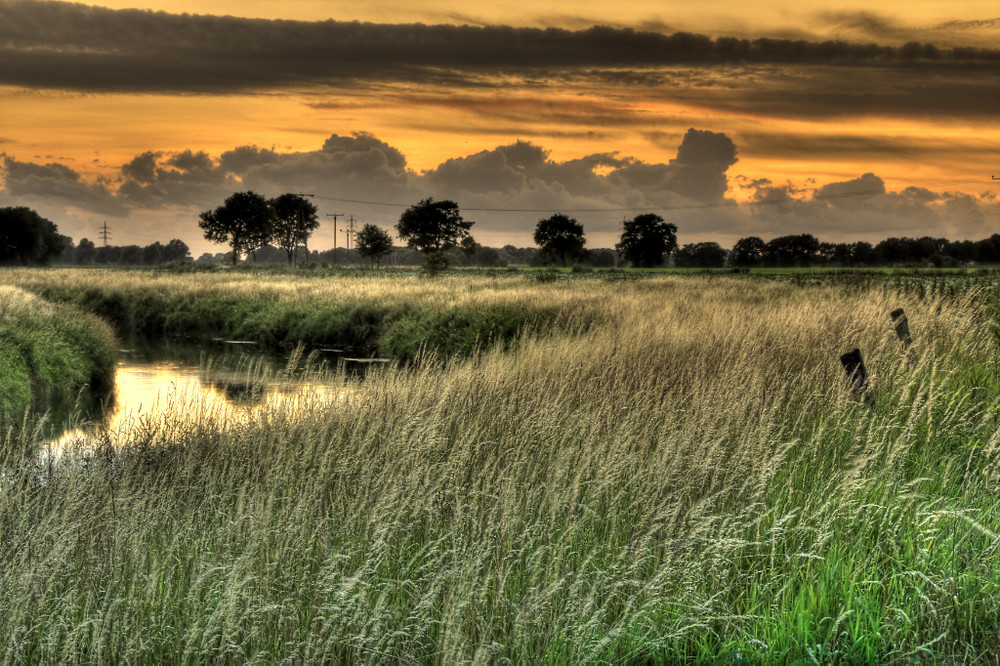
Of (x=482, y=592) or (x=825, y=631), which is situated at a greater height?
(x=482, y=592)

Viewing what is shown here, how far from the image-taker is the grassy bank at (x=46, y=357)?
677 inches

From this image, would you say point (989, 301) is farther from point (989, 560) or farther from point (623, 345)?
point (989, 560)

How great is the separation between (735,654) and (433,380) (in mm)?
6265

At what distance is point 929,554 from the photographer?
17.7 ft

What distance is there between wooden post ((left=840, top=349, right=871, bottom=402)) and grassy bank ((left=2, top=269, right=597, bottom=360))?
1044 centimetres

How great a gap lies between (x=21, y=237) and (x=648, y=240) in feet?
279

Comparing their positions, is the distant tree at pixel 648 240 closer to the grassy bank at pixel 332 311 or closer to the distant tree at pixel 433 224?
the distant tree at pixel 433 224

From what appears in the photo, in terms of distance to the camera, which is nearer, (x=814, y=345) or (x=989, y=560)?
(x=989, y=560)

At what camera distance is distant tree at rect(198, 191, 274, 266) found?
109m

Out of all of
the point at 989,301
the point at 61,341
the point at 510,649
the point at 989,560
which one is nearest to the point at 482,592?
the point at 510,649

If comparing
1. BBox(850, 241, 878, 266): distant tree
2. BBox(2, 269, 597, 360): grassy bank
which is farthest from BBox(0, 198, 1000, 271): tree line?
BBox(2, 269, 597, 360): grassy bank

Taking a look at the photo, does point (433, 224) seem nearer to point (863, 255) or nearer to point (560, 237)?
point (560, 237)

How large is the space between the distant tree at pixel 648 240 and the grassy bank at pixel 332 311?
82.8m

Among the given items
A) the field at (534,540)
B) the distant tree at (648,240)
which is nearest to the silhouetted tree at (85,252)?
the distant tree at (648,240)
